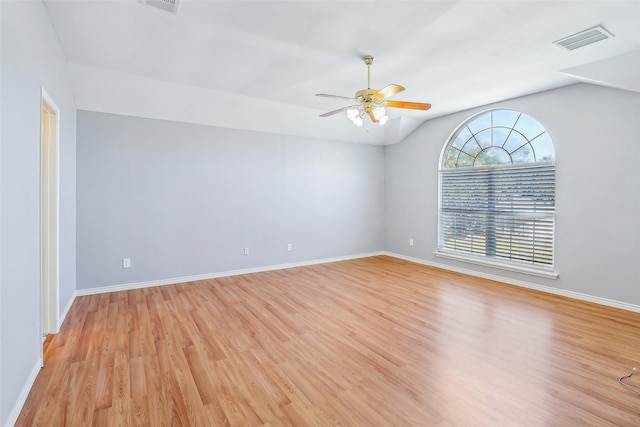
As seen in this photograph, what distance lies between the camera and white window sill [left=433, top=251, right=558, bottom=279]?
13.8 feet

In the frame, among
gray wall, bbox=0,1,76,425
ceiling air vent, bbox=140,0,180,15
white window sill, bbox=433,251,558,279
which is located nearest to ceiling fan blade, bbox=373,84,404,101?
ceiling air vent, bbox=140,0,180,15

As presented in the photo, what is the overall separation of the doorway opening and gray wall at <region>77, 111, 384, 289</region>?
4.08 ft

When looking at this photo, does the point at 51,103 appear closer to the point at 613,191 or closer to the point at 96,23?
the point at 96,23

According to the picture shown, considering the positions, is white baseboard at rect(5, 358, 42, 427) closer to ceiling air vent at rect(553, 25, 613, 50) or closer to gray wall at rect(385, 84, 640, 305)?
ceiling air vent at rect(553, 25, 613, 50)

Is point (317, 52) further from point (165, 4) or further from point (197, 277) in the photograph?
point (197, 277)

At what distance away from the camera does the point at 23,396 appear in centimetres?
188

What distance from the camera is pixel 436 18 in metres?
2.46

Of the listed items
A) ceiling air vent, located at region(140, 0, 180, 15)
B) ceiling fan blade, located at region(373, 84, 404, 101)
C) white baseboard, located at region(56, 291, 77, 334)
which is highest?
ceiling air vent, located at region(140, 0, 180, 15)

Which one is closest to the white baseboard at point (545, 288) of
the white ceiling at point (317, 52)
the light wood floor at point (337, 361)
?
the light wood floor at point (337, 361)

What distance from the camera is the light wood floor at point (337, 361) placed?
1833 millimetres

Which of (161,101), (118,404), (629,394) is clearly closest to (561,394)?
(629,394)

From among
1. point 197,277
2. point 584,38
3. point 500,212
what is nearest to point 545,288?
point 500,212

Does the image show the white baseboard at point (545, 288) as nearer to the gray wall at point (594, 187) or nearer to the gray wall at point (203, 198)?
the gray wall at point (594, 187)

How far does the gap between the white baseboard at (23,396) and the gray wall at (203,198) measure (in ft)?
6.97
